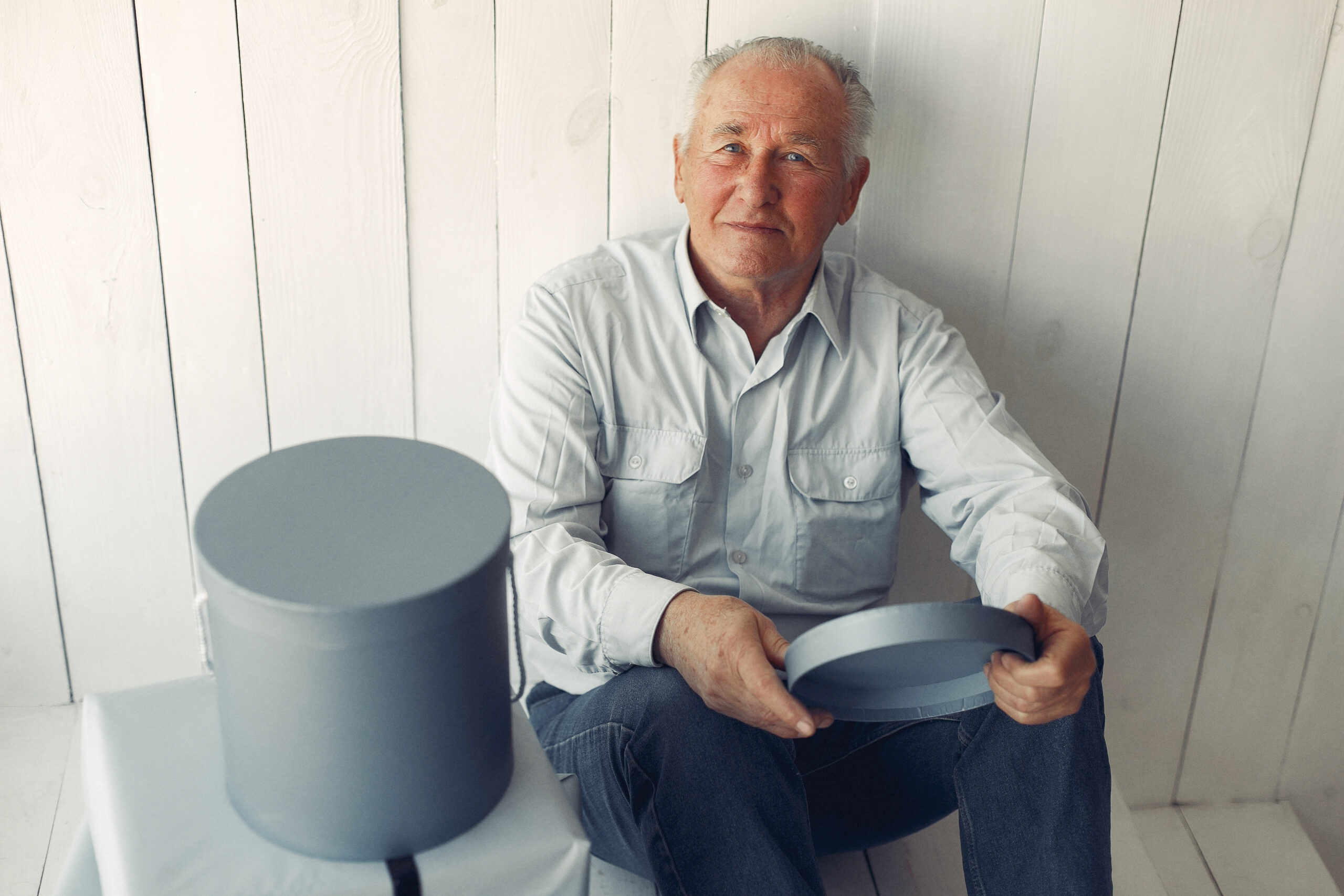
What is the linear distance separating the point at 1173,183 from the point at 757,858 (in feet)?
3.57

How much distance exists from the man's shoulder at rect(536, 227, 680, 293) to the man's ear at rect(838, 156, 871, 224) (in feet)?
0.74

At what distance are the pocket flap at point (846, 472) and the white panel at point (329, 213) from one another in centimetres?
55

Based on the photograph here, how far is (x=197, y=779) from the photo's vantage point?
0.83 m

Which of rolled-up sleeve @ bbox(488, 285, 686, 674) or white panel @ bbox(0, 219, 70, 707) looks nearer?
rolled-up sleeve @ bbox(488, 285, 686, 674)

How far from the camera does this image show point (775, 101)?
4.24 feet

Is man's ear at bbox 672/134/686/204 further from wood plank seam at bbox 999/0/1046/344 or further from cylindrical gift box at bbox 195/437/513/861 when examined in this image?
cylindrical gift box at bbox 195/437/513/861

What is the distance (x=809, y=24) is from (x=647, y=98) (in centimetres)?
23

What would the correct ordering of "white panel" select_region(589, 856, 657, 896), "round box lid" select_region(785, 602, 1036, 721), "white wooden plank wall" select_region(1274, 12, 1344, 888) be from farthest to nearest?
1. "white wooden plank wall" select_region(1274, 12, 1344, 888)
2. "white panel" select_region(589, 856, 657, 896)
3. "round box lid" select_region(785, 602, 1036, 721)

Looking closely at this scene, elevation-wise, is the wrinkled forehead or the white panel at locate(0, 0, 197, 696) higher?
the wrinkled forehead

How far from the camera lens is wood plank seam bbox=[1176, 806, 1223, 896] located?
1.65 m

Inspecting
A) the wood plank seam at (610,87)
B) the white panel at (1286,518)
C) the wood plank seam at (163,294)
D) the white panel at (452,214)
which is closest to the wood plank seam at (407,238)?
the white panel at (452,214)

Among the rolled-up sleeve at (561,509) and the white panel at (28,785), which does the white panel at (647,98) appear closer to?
the rolled-up sleeve at (561,509)

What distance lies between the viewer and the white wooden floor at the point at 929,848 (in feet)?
4.44

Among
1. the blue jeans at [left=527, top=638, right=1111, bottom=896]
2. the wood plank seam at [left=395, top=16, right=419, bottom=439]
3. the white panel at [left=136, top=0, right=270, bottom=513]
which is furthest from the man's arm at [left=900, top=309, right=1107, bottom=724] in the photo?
the white panel at [left=136, top=0, right=270, bottom=513]
